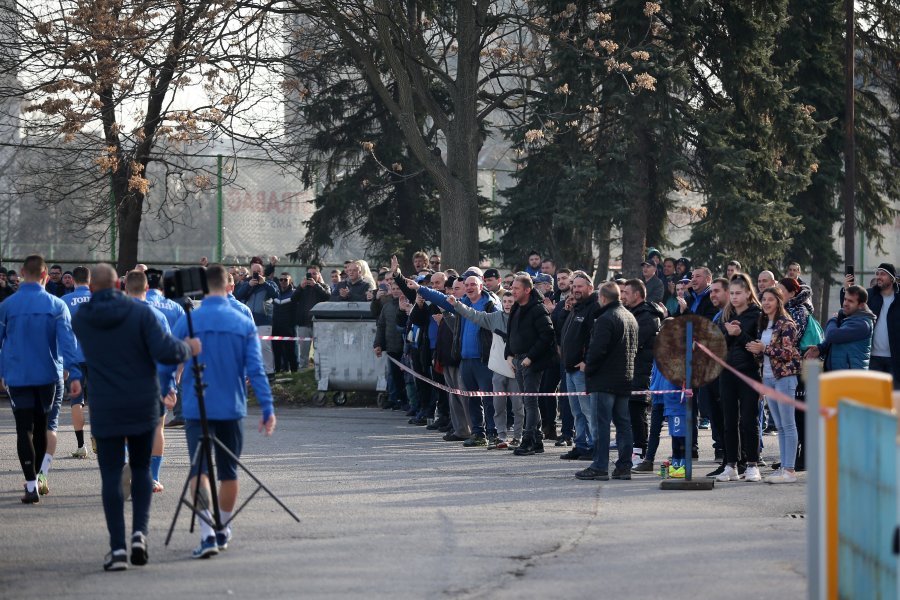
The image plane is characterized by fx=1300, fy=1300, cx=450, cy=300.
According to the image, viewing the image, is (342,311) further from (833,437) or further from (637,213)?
(833,437)

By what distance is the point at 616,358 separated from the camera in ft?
40.7

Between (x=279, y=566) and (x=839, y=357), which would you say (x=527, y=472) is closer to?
(x=839, y=357)

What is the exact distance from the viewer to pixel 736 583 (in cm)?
766

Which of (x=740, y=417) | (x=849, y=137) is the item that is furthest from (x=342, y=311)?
(x=849, y=137)

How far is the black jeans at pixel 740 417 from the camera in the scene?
40.5ft

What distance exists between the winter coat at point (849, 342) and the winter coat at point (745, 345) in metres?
1.01

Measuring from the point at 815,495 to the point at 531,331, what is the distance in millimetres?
8144

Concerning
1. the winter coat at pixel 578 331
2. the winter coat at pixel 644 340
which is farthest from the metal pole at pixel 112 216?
the winter coat at pixel 644 340

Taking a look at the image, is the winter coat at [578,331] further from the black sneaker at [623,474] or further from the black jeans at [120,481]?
the black jeans at [120,481]

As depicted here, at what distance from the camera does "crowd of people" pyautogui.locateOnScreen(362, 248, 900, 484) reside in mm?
12414

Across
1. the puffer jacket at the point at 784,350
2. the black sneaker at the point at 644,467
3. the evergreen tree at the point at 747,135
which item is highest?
the evergreen tree at the point at 747,135

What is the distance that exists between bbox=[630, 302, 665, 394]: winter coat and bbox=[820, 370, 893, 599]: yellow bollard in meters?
→ 7.24

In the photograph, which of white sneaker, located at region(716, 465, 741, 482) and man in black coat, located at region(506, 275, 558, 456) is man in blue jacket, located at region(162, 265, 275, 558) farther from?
man in black coat, located at region(506, 275, 558, 456)

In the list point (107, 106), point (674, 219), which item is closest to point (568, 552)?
point (107, 106)
